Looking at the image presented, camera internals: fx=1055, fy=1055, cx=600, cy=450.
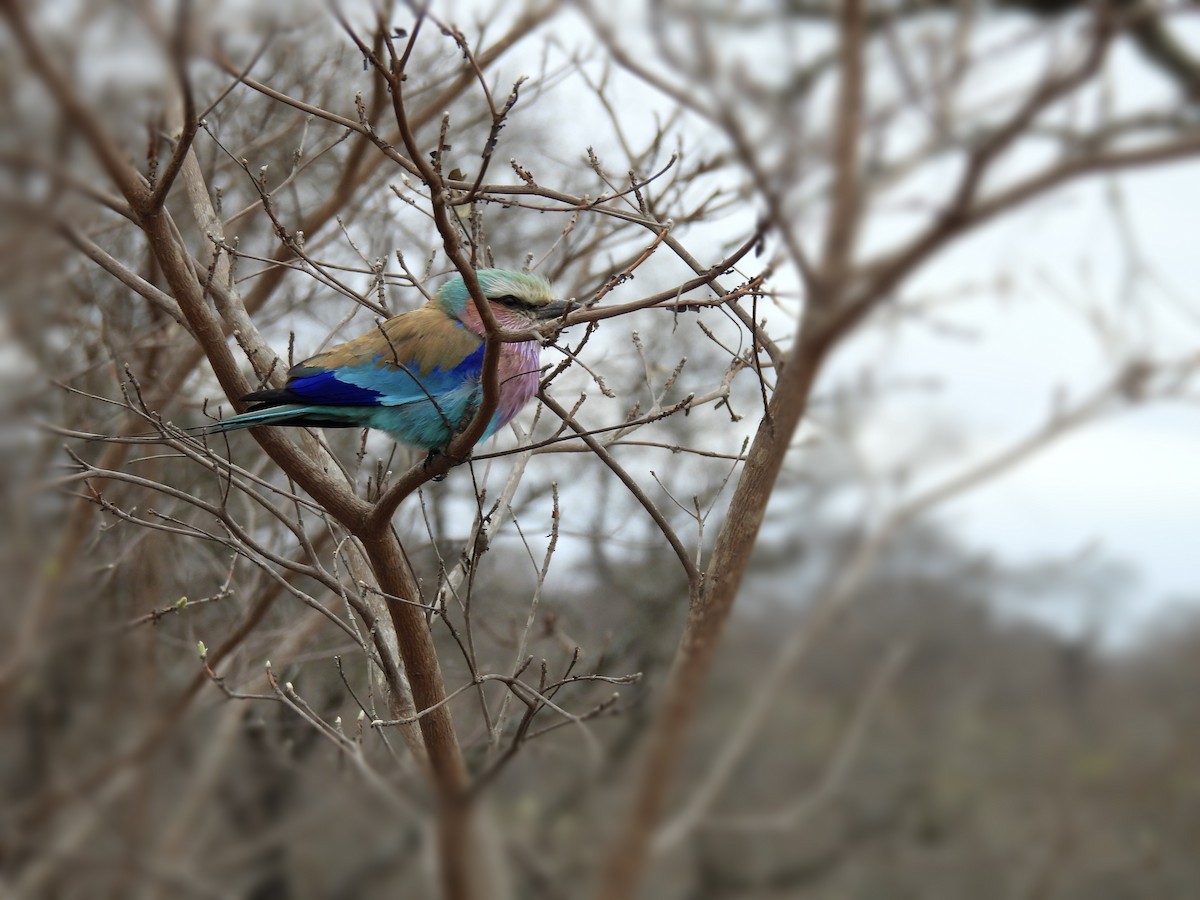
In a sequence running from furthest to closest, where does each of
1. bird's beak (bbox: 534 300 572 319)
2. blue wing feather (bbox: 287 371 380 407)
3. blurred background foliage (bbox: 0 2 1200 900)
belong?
bird's beak (bbox: 534 300 572 319) < blue wing feather (bbox: 287 371 380 407) < blurred background foliage (bbox: 0 2 1200 900)

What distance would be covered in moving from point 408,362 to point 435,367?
101 millimetres

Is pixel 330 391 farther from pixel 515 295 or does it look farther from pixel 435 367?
pixel 515 295

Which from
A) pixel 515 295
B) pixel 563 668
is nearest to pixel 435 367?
pixel 515 295

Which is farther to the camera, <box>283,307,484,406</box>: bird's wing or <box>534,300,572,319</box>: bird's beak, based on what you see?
<box>283,307,484,406</box>: bird's wing

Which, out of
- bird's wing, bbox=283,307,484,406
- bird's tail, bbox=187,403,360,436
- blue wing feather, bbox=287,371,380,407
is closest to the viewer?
bird's tail, bbox=187,403,360,436

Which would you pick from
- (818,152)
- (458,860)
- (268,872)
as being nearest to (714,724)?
(458,860)

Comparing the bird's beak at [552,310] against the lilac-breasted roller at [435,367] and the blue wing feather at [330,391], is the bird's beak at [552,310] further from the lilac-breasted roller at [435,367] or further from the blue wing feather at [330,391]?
the blue wing feather at [330,391]

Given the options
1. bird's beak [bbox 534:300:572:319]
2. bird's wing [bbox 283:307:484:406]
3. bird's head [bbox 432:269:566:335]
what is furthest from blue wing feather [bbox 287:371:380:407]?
bird's beak [bbox 534:300:572:319]

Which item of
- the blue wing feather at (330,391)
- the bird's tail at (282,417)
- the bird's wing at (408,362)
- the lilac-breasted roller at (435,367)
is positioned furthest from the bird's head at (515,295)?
the bird's tail at (282,417)

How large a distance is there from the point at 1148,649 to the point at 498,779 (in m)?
2.06

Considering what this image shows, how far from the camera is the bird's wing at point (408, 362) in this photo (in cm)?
370

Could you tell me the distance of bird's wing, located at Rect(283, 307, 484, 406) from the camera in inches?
146

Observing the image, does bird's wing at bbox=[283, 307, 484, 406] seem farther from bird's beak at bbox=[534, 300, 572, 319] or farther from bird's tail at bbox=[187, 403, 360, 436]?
bird's beak at bbox=[534, 300, 572, 319]

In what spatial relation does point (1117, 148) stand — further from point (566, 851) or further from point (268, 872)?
point (268, 872)
